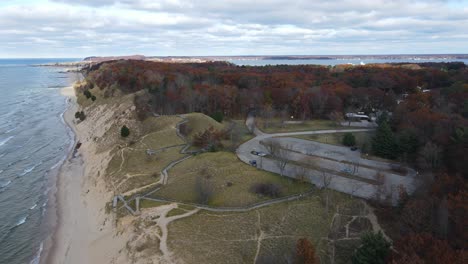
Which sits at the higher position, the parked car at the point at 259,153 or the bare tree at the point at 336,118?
the bare tree at the point at 336,118

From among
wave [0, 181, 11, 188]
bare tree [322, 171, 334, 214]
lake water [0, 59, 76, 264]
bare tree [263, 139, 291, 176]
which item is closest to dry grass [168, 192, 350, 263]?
bare tree [322, 171, 334, 214]

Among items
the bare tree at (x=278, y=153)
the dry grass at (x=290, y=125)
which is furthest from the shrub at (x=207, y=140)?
the dry grass at (x=290, y=125)

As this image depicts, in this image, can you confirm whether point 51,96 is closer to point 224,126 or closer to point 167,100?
point 167,100

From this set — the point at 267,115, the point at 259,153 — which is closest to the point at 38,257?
A: the point at 259,153

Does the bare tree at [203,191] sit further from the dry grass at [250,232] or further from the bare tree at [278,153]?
the bare tree at [278,153]

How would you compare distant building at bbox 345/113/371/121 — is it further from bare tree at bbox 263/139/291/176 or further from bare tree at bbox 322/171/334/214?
bare tree at bbox 322/171/334/214

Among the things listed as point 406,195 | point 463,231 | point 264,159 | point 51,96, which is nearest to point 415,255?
point 463,231
